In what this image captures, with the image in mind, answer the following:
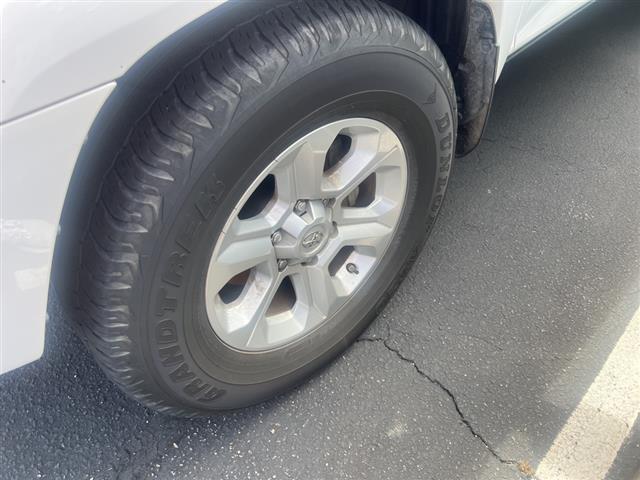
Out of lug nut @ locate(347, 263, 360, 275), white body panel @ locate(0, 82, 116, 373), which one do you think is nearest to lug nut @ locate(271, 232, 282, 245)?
lug nut @ locate(347, 263, 360, 275)

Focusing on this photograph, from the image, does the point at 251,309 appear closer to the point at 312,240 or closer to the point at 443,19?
the point at 312,240

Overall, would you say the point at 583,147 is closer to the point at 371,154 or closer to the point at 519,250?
the point at 519,250

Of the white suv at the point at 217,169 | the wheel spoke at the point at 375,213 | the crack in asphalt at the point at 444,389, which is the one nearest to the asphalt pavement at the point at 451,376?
the crack in asphalt at the point at 444,389

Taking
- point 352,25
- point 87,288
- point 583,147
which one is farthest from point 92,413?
point 583,147

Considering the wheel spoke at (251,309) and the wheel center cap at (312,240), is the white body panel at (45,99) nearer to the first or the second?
the wheel spoke at (251,309)

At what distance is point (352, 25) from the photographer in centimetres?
125

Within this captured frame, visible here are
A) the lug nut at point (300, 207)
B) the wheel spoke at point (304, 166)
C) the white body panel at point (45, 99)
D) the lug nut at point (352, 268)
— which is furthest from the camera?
the lug nut at point (352, 268)

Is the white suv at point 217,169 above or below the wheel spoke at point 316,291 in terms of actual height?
above

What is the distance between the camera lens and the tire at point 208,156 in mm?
1095

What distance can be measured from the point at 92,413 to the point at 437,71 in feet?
4.37

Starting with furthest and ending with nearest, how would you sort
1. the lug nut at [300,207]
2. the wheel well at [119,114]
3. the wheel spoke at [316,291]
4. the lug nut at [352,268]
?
the lug nut at [352,268], the wheel spoke at [316,291], the lug nut at [300,207], the wheel well at [119,114]

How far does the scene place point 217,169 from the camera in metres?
1.13

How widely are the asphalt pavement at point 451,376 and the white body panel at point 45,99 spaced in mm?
683

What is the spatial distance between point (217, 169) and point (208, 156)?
0.13 feet
